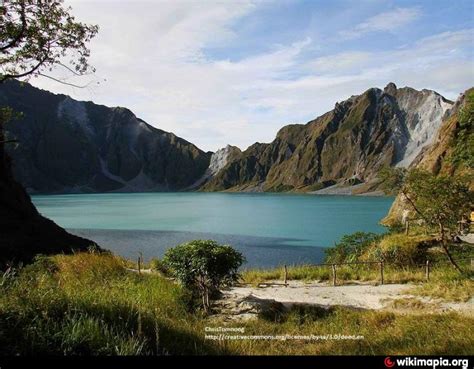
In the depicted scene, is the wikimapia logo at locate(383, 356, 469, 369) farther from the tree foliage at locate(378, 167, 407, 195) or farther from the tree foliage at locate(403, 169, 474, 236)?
the tree foliage at locate(378, 167, 407, 195)

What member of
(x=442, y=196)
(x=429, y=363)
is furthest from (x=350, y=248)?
(x=429, y=363)

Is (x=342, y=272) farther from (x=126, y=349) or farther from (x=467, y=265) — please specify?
(x=126, y=349)

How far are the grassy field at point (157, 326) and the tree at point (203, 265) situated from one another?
21.7 inches

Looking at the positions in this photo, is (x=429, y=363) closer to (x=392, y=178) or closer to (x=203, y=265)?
(x=203, y=265)

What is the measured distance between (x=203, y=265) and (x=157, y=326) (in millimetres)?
7698

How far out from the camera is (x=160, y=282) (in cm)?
1658

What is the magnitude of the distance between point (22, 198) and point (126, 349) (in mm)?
47651

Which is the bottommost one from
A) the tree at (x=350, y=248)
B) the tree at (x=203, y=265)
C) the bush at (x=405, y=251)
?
the tree at (x=350, y=248)

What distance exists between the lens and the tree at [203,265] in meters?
15.5

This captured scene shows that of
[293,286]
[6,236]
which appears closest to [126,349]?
[293,286]

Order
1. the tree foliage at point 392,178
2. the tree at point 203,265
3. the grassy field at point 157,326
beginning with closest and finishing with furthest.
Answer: the grassy field at point 157,326, the tree at point 203,265, the tree foliage at point 392,178

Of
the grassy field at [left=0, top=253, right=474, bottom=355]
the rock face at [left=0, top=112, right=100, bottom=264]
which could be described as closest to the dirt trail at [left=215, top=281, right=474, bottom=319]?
the grassy field at [left=0, top=253, right=474, bottom=355]

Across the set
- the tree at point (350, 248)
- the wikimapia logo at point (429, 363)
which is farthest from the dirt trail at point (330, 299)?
the tree at point (350, 248)

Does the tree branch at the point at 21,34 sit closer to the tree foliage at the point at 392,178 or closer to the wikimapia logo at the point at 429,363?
the wikimapia logo at the point at 429,363
